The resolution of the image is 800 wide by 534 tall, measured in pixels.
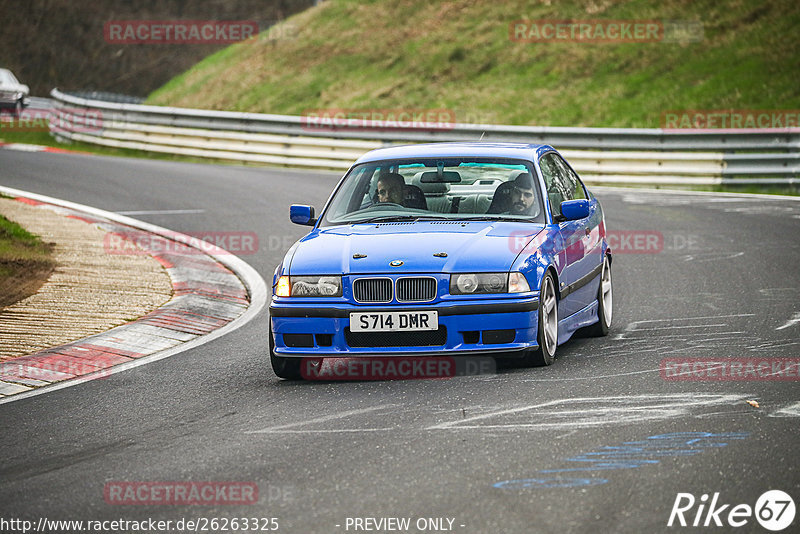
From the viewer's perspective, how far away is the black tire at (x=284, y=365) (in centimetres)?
780

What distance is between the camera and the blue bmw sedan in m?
7.48

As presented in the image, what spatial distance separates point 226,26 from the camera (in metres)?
59.8

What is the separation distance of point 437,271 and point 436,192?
1.46 m

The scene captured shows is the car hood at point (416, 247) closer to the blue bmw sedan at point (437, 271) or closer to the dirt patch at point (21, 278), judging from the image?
the blue bmw sedan at point (437, 271)

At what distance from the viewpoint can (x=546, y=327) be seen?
25.8ft

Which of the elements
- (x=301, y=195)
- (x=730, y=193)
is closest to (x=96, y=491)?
(x=301, y=195)

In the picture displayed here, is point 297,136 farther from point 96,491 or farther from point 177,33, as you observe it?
point 177,33
